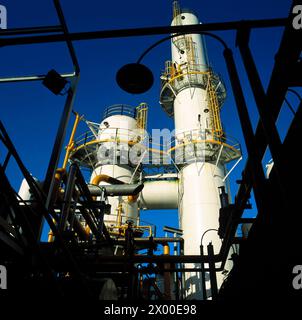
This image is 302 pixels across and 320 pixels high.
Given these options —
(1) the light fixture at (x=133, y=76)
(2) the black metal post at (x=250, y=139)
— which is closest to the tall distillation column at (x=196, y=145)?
(1) the light fixture at (x=133, y=76)

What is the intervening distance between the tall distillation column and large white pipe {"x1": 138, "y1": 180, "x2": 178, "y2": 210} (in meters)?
1.80

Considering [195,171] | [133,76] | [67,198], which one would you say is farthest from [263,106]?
[195,171]

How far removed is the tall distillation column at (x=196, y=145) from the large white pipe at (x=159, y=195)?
1.80 metres

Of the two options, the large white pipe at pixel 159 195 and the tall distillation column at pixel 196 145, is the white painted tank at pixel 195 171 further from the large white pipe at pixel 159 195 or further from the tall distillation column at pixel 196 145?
the large white pipe at pixel 159 195

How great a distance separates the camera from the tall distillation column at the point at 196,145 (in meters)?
15.7

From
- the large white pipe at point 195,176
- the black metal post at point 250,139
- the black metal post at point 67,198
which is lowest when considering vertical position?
the black metal post at point 250,139

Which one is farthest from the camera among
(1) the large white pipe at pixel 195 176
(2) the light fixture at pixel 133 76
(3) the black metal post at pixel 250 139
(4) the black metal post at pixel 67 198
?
(1) the large white pipe at pixel 195 176

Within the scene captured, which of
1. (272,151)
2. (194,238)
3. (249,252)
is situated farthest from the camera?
(194,238)

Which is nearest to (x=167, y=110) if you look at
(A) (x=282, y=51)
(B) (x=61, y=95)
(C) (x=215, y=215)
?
(C) (x=215, y=215)

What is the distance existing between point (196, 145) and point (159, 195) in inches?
190

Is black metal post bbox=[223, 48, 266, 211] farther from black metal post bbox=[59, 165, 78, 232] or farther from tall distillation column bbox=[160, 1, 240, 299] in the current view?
tall distillation column bbox=[160, 1, 240, 299]

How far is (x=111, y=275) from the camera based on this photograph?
6984 millimetres
